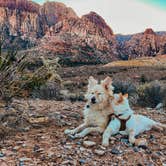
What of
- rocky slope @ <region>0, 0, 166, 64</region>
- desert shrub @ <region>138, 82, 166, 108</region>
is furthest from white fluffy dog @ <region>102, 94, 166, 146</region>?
rocky slope @ <region>0, 0, 166, 64</region>

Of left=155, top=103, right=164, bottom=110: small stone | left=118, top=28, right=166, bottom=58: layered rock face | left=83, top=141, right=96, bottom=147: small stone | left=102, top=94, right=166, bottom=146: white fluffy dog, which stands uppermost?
left=118, top=28, right=166, bottom=58: layered rock face

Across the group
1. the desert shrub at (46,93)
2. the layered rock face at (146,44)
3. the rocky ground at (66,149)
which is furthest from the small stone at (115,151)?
the layered rock face at (146,44)

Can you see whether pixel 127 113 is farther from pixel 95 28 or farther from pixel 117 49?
pixel 95 28

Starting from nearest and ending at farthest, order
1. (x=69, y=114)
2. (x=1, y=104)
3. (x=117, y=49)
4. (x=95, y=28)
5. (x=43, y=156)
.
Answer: (x=43, y=156), (x=1, y=104), (x=69, y=114), (x=117, y=49), (x=95, y=28)

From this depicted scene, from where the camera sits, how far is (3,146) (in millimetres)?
5930

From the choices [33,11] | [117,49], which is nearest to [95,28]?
[117,49]

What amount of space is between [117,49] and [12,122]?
9199 cm

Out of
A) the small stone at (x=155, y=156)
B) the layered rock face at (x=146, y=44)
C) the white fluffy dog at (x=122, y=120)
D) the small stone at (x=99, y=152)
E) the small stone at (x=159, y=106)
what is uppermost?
the layered rock face at (x=146, y=44)

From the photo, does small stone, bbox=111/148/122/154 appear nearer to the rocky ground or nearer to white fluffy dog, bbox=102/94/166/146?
the rocky ground

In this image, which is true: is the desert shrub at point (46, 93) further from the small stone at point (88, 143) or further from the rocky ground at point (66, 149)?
the small stone at point (88, 143)

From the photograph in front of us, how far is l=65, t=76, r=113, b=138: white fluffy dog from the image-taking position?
627cm

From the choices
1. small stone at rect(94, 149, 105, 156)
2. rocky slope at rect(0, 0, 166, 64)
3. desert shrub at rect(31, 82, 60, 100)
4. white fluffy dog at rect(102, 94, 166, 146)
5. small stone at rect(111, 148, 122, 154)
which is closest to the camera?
small stone at rect(94, 149, 105, 156)

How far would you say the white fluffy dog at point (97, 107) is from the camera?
6.27m

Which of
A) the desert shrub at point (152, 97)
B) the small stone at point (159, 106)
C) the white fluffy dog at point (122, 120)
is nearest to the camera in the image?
the white fluffy dog at point (122, 120)
